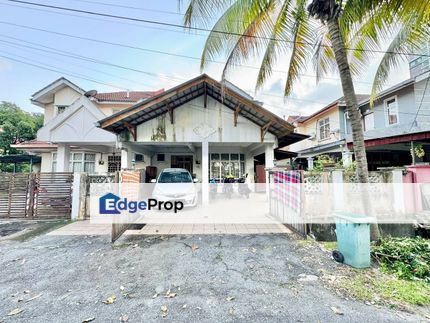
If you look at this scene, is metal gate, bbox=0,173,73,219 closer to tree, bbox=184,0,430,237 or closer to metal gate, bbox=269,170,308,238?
tree, bbox=184,0,430,237

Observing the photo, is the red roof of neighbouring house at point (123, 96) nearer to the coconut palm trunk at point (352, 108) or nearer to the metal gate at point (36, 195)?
the metal gate at point (36, 195)

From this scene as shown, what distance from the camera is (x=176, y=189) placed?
853 cm

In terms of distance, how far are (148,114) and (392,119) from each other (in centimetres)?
1440

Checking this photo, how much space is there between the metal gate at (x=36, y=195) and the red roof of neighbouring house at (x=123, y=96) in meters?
9.03

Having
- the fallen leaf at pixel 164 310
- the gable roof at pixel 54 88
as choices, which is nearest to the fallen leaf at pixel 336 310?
the fallen leaf at pixel 164 310

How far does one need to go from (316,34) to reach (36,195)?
1113 cm

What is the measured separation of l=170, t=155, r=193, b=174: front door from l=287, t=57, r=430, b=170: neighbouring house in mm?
9177

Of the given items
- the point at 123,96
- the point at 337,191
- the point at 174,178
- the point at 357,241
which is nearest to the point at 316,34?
the point at 337,191

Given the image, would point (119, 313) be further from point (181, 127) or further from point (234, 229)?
point (181, 127)

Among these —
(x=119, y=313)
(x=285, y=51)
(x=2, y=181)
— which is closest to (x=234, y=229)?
(x=119, y=313)

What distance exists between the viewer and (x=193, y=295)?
2.95m

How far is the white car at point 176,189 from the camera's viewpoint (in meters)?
8.36

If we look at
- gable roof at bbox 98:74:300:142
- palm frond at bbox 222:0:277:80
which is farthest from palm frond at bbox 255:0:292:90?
gable roof at bbox 98:74:300:142

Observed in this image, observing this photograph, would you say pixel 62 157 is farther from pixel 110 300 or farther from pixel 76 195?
pixel 110 300
